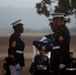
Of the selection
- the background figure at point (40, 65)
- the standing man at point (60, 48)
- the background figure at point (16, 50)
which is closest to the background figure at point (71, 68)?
the background figure at point (40, 65)

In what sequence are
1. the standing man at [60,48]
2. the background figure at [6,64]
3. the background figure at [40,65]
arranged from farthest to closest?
the background figure at [6,64]
the background figure at [40,65]
the standing man at [60,48]

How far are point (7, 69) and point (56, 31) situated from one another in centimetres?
141

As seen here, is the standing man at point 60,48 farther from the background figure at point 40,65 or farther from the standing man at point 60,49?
the background figure at point 40,65

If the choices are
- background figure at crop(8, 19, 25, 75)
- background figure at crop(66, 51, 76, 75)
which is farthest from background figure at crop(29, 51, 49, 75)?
background figure at crop(66, 51, 76, 75)

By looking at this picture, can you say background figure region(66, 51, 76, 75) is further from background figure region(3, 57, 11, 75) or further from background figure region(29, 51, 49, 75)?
background figure region(3, 57, 11, 75)

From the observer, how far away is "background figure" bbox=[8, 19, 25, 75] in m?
7.96

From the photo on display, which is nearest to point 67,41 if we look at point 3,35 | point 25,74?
point 25,74

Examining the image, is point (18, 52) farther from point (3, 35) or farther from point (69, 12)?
point (3, 35)

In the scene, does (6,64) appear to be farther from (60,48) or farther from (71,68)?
(60,48)

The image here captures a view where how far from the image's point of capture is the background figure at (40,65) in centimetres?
788

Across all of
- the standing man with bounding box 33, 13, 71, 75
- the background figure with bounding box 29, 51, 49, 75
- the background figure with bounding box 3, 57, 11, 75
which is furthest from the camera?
the background figure with bounding box 3, 57, 11, 75

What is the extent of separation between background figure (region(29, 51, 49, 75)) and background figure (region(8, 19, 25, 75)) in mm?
265

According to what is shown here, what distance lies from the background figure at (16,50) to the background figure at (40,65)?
265 millimetres

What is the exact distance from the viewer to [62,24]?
289 inches
